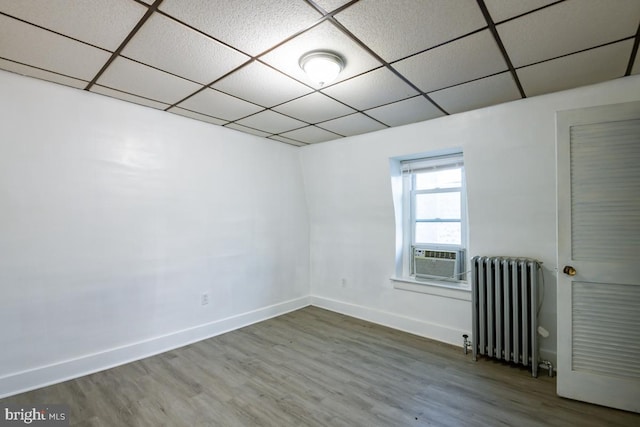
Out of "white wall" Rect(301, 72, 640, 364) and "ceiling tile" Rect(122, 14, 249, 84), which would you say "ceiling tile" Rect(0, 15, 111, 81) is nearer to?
"ceiling tile" Rect(122, 14, 249, 84)

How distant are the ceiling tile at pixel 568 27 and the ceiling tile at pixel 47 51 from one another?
8.58 ft

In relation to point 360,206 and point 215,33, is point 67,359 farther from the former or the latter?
point 360,206

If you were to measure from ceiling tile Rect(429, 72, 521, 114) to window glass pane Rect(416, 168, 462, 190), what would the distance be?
0.83m

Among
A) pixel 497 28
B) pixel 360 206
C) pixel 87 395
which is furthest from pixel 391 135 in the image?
pixel 87 395

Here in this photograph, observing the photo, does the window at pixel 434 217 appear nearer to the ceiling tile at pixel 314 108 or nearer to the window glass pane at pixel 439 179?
the window glass pane at pixel 439 179

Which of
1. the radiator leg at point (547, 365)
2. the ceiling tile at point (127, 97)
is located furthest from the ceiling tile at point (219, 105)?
the radiator leg at point (547, 365)

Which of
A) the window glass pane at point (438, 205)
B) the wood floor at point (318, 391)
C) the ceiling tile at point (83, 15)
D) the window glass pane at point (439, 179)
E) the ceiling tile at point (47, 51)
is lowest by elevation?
the wood floor at point (318, 391)

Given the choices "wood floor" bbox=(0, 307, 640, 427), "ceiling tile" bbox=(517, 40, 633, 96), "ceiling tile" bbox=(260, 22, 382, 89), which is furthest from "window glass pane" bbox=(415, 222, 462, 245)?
"ceiling tile" bbox=(260, 22, 382, 89)

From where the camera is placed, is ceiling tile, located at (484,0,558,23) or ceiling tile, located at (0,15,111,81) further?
ceiling tile, located at (0,15,111,81)

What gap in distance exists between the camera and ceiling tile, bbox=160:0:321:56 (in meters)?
1.53

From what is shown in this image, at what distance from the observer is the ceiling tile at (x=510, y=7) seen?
150 centimetres

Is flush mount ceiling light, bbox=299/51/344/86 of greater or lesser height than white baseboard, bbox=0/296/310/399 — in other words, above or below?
above

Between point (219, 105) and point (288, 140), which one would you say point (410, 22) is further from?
point (288, 140)

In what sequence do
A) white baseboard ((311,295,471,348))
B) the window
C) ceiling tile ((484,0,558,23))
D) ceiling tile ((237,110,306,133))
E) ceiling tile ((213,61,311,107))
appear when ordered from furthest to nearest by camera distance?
1. the window
2. white baseboard ((311,295,471,348))
3. ceiling tile ((237,110,306,133))
4. ceiling tile ((213,61,311,107))
5. ceiling tile ((484,0,558,23))
